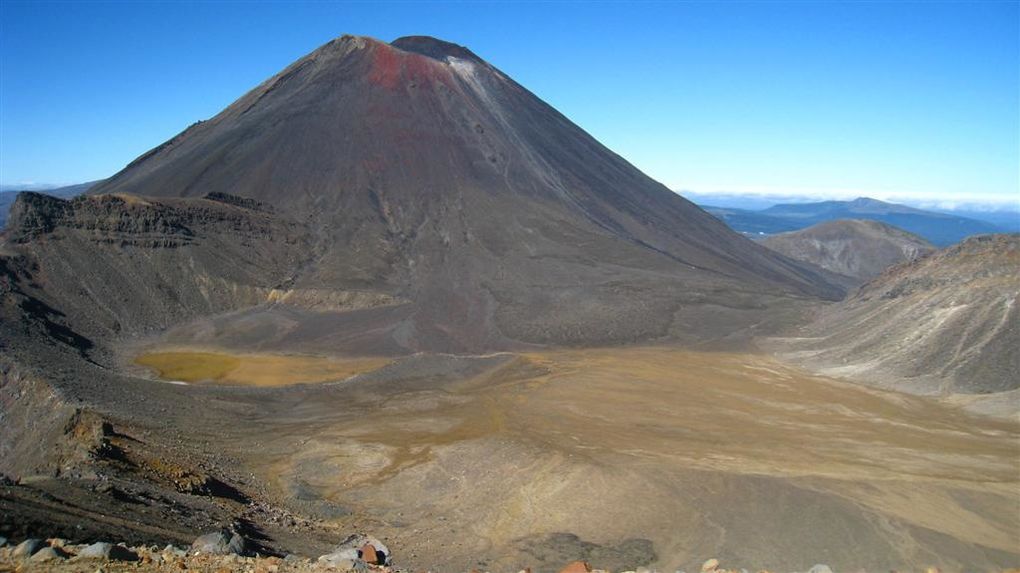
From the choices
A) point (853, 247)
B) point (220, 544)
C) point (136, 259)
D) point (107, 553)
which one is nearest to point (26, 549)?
point (107, 553)

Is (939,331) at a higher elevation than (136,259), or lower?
lower

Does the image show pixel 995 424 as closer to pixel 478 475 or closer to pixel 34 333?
pixel 478 475

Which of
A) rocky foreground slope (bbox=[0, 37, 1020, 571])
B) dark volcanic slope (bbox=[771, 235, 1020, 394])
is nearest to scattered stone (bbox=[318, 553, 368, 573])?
rocky foreground slope (bbox=[0, 37, 1020, 571])

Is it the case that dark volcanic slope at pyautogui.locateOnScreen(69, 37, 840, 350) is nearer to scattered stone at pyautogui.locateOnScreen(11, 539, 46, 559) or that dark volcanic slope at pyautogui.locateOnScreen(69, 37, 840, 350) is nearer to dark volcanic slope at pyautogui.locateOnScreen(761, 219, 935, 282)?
dark volcanic slope at pyautogui.locateOnScreen(761, 219, 935, 282)

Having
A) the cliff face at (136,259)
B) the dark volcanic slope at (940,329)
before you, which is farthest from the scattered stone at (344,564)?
the cliff face at (136,259)

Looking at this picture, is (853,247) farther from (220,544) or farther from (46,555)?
(46,555)
